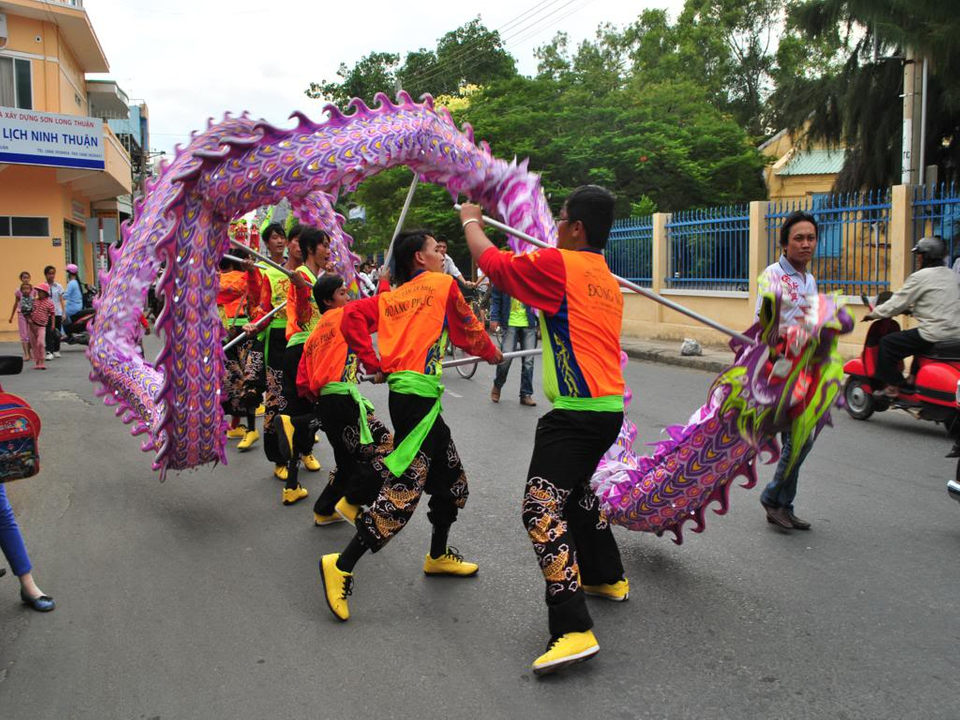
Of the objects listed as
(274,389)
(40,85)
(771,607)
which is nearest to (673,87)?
(40,85)

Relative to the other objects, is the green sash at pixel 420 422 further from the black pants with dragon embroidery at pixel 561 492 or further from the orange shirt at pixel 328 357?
the orange shirt at pixel 328 357

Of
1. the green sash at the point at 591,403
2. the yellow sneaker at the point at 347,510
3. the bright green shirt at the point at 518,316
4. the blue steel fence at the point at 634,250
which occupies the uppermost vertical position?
the blue steel fence at the point at 634,250

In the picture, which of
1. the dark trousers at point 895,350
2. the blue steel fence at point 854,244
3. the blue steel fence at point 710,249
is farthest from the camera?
the blue steel fence at point 710,249

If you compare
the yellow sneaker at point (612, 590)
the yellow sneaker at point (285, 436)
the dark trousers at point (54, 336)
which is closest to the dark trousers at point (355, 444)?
the yellow sneaker at point (285, 436)

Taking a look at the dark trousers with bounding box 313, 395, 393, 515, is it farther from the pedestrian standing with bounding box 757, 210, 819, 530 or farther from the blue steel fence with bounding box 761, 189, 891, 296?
the blue steel fence with bounding box 761, 189, 891, 296

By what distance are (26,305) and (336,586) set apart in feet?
43.0

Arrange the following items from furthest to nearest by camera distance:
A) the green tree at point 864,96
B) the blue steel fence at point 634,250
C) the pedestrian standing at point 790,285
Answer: the blue steel fence at point 634,250
the green tree at point 864,96
the pedestrian standing at point 790,285

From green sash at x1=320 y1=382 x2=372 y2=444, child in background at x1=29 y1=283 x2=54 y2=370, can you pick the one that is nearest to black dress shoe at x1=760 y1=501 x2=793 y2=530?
green sash at x1=320 y1=382 x2=372 y2=444

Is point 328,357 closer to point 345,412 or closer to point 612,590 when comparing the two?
point 345,412

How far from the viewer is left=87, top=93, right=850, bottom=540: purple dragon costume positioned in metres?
3.70

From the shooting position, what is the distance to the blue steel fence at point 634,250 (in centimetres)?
1689

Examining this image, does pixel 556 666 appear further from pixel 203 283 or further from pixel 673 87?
pixel 673 87

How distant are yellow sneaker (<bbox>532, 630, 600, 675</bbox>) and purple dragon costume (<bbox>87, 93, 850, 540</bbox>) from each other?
3.24 ft

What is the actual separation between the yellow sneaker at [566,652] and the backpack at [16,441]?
2091 mm
